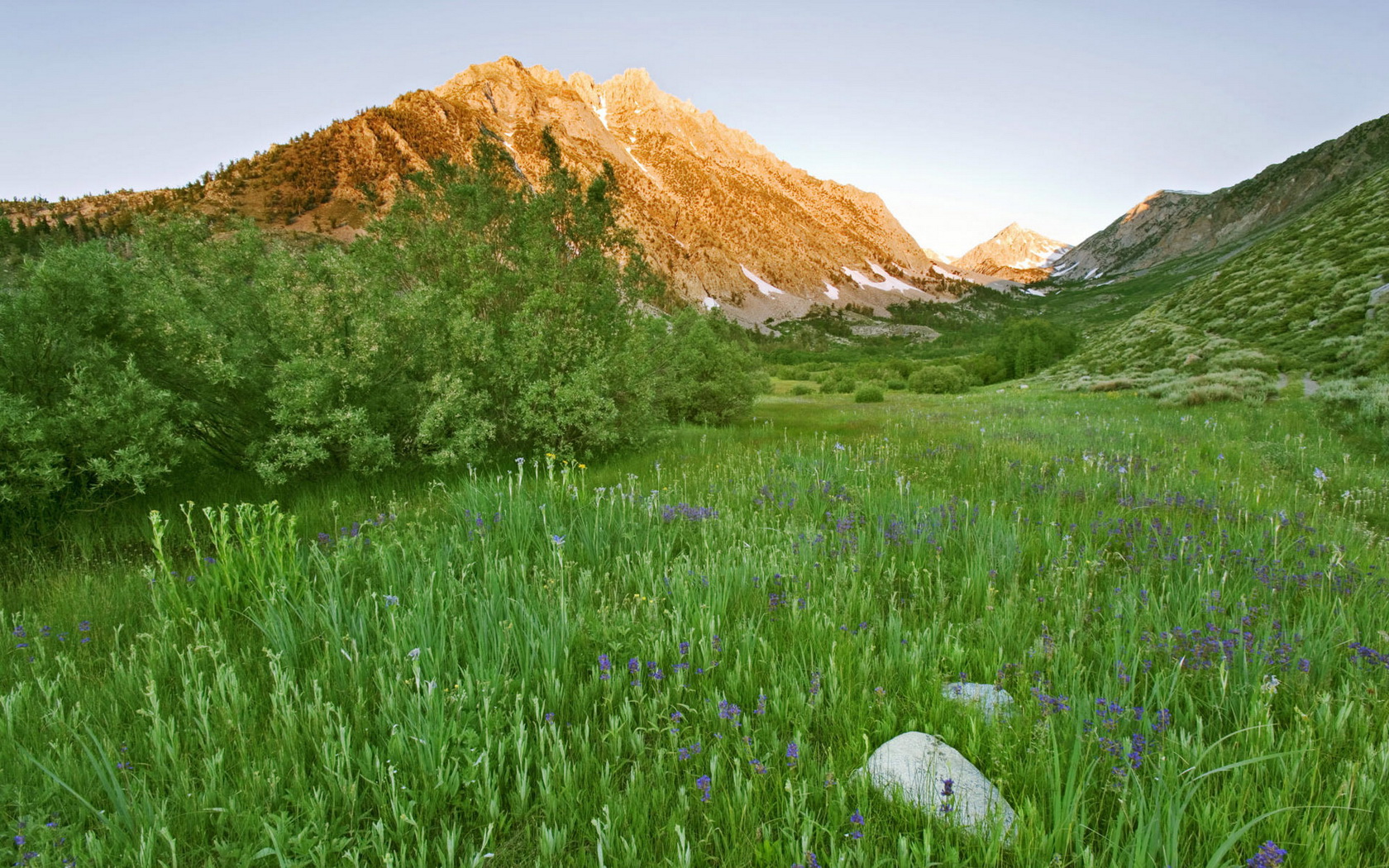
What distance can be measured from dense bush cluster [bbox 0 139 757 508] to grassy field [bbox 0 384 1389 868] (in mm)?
1906

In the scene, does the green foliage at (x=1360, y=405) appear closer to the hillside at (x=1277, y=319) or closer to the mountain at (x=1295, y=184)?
the hillside at (x=1277, y=319)

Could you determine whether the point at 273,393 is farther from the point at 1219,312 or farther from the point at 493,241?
the point at 1219,312

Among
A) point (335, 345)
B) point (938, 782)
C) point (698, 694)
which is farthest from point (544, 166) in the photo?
point (938, 782)

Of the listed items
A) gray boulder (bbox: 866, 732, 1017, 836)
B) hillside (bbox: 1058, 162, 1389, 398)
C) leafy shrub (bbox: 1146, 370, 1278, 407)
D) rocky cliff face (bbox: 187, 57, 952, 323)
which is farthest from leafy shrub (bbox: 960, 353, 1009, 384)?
rocky cliff face (bbox: 187, 57, 952, 323)

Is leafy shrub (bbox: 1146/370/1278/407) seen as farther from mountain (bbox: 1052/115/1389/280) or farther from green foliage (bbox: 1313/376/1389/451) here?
mountain (bbox: 1052/115/1389/280)

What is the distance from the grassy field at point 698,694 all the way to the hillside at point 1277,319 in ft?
54.1

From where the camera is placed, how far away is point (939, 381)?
37.8 meters

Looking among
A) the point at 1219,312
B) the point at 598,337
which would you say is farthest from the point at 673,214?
the point at 598,337

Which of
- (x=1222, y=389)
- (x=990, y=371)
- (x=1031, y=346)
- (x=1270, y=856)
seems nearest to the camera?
(x=1270, y=856)

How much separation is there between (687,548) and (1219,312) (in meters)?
31.6

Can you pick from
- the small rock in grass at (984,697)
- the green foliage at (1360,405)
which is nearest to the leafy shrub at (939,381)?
the green foliage at (1360,405)

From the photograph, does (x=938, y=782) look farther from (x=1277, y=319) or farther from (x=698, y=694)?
(x=1277, y=319)

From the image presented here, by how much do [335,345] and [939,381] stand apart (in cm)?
3794

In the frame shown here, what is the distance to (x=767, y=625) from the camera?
126 inches
